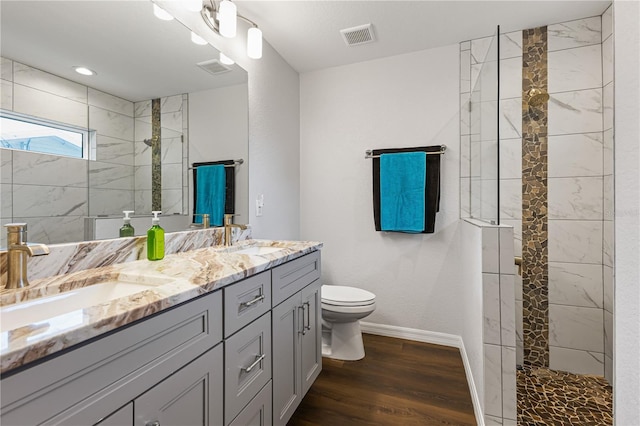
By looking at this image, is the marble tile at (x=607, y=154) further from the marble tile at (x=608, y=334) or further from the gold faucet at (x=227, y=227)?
the gold faucet at (x=227, y=227)

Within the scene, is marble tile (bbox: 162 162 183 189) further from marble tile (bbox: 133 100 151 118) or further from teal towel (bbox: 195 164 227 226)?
marble tile (bbox: 133 100 151 118)

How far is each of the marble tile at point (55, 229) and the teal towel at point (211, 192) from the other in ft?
1.98

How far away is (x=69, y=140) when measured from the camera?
108cm

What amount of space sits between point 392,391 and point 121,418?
4.99 ft

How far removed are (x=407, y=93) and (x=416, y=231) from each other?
3.68 ft

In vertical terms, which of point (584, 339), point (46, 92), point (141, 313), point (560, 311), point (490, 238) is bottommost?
point (584, 339)

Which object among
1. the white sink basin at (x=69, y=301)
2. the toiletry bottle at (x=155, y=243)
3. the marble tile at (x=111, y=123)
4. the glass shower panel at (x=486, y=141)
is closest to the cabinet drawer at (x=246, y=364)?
the white sink basin at (x=69, y=301)

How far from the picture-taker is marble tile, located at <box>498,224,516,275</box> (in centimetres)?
131

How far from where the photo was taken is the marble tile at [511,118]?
6.98 ft

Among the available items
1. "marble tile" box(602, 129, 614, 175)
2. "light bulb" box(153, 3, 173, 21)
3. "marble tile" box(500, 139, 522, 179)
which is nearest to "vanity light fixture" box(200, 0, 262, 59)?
"light bulb" box(153, 3, 173, 21)

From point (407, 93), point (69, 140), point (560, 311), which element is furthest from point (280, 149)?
point (560, 311)

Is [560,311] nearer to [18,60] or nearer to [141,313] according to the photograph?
[141,313]

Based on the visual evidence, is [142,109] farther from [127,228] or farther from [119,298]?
[119,298]

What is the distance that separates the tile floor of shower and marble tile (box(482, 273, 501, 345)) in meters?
0.58
